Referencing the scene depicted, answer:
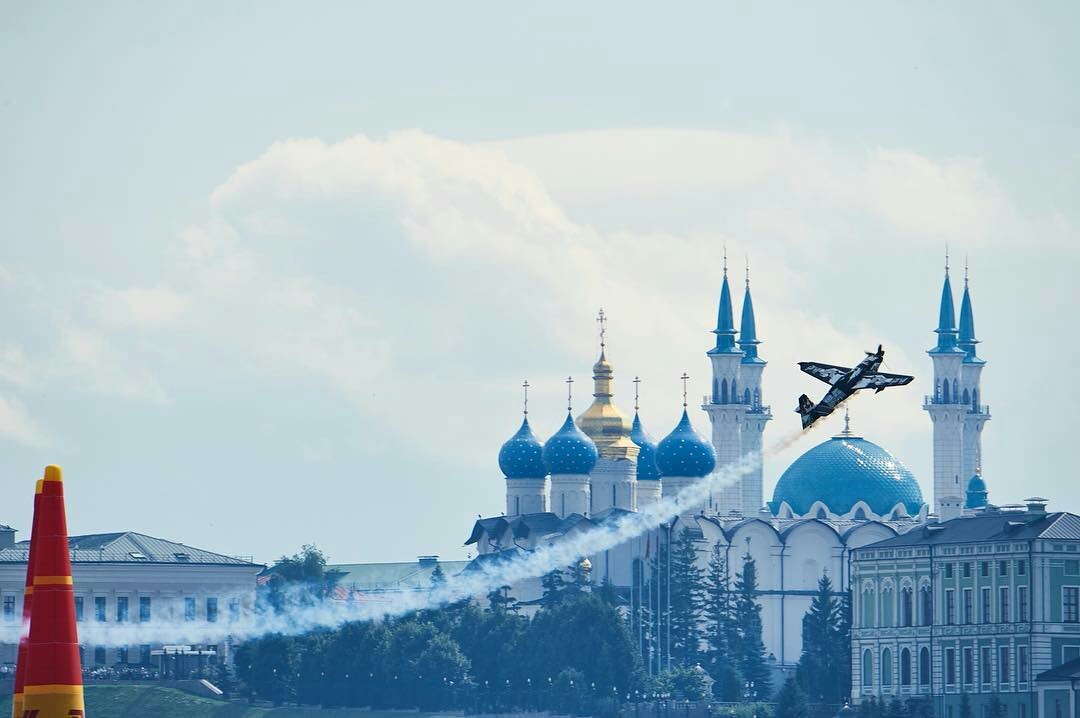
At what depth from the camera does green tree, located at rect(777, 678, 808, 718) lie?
122375 mm

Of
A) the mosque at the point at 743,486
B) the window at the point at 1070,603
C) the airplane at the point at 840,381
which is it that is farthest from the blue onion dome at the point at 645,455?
the airplane at the point at 840,381

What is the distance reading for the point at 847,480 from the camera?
16500cm

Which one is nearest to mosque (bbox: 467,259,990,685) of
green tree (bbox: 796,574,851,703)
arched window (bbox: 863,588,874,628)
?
green tree (bbox: 796,574,851,703)

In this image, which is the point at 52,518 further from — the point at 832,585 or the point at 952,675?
the point at 832,585

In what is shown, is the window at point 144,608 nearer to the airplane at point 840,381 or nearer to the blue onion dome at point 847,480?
the blue onion dome at point 847,480

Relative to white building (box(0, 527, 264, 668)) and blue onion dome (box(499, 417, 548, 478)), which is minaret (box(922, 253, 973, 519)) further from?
white building (box(0, 527, 264, 668))

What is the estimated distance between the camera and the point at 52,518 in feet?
140

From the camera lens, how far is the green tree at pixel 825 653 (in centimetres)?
13138

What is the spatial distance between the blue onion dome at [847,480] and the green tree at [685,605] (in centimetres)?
1690

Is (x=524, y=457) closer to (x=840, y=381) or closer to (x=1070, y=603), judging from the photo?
(x=1070, y=603)

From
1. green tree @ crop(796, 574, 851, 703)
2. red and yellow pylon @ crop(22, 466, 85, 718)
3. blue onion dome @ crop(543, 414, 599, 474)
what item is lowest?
red and yellow pylon @ crop(22, 466, 85, 718)

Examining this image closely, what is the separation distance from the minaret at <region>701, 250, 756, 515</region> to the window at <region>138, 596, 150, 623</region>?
36351mm

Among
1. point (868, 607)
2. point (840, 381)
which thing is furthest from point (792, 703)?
point (840, 381)

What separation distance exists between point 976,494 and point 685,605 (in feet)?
89.0
